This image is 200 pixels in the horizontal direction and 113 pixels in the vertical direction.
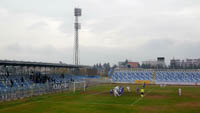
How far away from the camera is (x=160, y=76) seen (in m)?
88.6

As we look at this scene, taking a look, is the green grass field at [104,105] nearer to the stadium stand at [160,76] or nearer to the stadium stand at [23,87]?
the stadium stand at [23,87]

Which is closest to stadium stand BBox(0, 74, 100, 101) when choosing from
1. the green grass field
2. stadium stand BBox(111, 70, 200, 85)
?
the green grass field

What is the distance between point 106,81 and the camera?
85.8 m

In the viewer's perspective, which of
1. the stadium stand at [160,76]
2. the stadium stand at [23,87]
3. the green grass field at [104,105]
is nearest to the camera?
the green grass field at [104,105]

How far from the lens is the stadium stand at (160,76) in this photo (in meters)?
81.3

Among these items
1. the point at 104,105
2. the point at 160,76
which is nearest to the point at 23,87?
the point at 104,105

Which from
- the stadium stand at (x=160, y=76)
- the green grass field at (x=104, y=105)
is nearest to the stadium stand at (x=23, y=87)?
the green grass field at (x=104, y=105)

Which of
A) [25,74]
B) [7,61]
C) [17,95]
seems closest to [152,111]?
[17,95]

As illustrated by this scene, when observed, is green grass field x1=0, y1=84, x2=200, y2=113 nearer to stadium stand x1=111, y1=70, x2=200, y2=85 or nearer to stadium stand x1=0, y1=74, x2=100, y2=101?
stadium stand x1=0, y1=74, x2=100, y2=101

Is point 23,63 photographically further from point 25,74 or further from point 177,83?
point 177,83

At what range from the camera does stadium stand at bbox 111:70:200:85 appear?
267ft

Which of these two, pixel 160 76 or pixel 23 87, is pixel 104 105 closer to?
pixel 23 87

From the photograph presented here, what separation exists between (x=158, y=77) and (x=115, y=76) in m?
16.7

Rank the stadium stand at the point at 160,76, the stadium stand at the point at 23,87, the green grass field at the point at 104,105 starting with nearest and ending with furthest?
the green grass field at the point at 104,105, the stadium stand at the point at 23,87, the stadium stand at the point at 160,76
